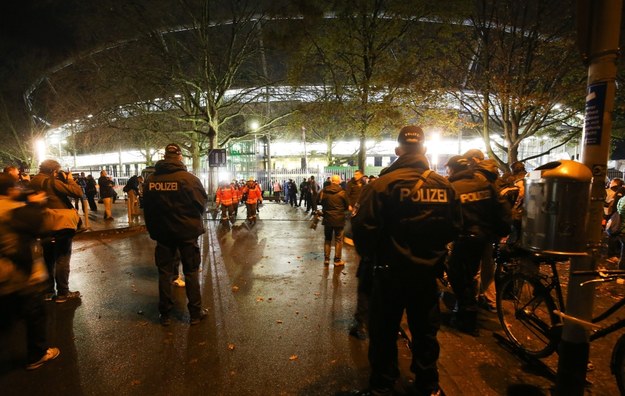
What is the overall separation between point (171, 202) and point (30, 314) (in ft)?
5.61

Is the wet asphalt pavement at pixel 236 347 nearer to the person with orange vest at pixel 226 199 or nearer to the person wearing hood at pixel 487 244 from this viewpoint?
the person wearing hood at pixel 487 244

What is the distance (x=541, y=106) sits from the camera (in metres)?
13.3

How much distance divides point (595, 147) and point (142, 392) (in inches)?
A: 163

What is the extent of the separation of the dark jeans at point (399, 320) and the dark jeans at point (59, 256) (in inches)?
184

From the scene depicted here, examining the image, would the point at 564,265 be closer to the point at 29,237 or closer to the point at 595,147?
the point at 595,147

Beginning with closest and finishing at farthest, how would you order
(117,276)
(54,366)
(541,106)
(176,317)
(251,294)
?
1. (54,366)
2. (176,317)
3. (251,294)
4. (117,276)
5. (541,106)

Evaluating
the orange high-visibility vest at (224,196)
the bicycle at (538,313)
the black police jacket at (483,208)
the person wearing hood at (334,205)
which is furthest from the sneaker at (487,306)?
the orange high-visibility vest at (224,196)

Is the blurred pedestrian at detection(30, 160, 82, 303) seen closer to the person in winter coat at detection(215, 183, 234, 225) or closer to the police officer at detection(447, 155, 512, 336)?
the police officer at detection(447, 155, 512, 336)

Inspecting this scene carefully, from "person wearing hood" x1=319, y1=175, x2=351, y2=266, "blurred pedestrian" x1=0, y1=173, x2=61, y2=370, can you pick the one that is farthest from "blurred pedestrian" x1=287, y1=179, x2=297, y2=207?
"blurred pedestrian" x1=0, y1=173, x2=61, y2=370

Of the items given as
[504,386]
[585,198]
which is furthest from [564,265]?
[585,198]

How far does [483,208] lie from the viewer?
4.00 m

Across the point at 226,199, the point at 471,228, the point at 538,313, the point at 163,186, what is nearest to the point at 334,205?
the point at 471,228

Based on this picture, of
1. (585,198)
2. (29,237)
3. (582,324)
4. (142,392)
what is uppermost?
(585,198)

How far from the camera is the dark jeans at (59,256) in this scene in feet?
16.7
